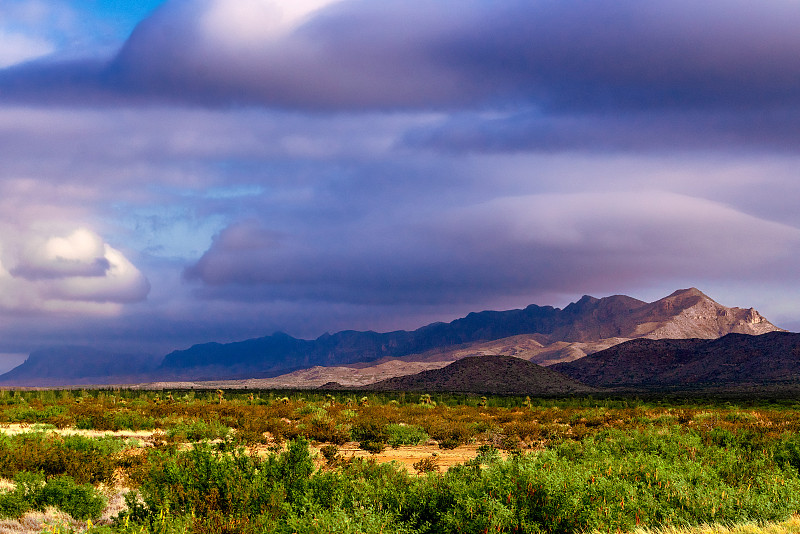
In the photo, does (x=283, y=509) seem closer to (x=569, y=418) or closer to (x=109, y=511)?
(x=109, y=511)

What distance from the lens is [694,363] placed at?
163750 mm

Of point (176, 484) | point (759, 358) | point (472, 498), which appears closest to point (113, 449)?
point (176, 484)

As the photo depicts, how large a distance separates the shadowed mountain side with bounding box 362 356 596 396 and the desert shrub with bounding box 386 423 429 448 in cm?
10053

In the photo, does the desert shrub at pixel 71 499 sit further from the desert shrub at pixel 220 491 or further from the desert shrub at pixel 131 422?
the desert shrub at pixel 131 422

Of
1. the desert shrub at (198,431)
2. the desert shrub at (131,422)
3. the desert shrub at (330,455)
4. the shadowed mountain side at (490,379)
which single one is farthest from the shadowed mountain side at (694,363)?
the desert shrub at (330,455)

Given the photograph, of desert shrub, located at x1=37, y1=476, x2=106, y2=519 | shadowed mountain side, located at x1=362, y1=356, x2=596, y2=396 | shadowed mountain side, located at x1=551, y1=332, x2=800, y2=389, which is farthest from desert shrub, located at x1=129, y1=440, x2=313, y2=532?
shadowed mountain side, located at x1=551, y1=332, x2=800, y2=389

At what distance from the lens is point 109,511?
13.1 metres

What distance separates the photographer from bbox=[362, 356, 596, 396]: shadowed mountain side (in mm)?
131125

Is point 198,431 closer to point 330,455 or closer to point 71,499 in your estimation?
point 330,455

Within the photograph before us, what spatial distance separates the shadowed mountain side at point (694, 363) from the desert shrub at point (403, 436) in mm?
129071

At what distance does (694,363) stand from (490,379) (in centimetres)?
5971

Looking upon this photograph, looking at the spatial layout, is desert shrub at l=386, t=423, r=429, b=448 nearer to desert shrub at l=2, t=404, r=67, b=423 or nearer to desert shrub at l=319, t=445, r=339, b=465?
desert shrub at l=319, t=445, r=339, b=465

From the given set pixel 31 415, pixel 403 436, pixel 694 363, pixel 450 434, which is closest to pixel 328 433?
pixel 403 436

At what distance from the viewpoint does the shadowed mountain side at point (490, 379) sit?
131 metres
